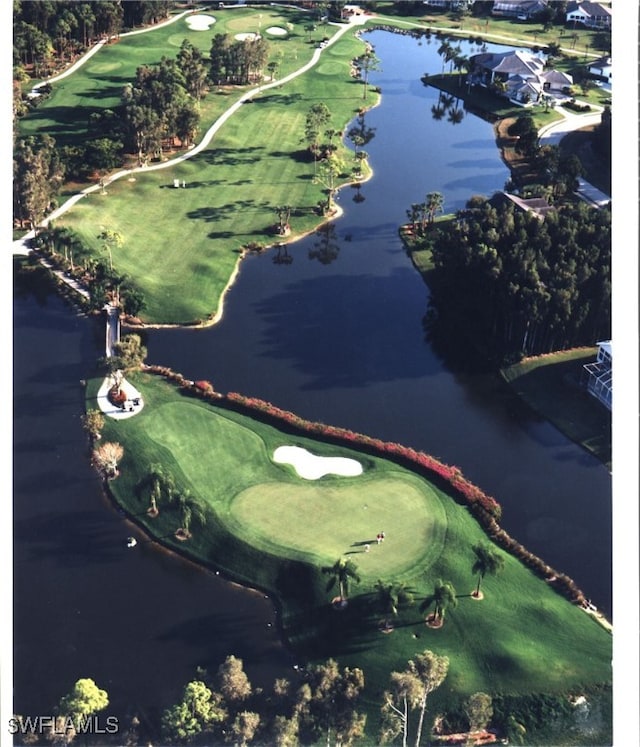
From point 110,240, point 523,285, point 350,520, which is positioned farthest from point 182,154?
point 350,520

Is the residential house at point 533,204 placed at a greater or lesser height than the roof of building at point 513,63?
lesser

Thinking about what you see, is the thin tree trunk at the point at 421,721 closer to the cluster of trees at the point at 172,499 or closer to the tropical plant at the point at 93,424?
the cluster of trees at the point at 172,499

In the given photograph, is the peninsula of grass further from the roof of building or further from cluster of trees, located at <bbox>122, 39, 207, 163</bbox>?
the roof of building

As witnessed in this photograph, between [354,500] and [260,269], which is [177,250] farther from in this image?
[354,500]

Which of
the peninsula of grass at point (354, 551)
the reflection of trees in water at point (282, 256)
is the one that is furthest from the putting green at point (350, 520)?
the reflection of trees in water at point (282, 256)

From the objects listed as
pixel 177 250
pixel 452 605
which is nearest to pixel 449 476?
pixel 452 605

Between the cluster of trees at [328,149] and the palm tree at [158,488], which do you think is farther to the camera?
the cluster of trees at [328,149]

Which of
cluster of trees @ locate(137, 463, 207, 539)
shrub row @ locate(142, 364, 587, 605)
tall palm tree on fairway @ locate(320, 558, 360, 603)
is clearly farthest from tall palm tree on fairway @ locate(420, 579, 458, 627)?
cluster of trees @ locate(137, 463, 207, 539)
